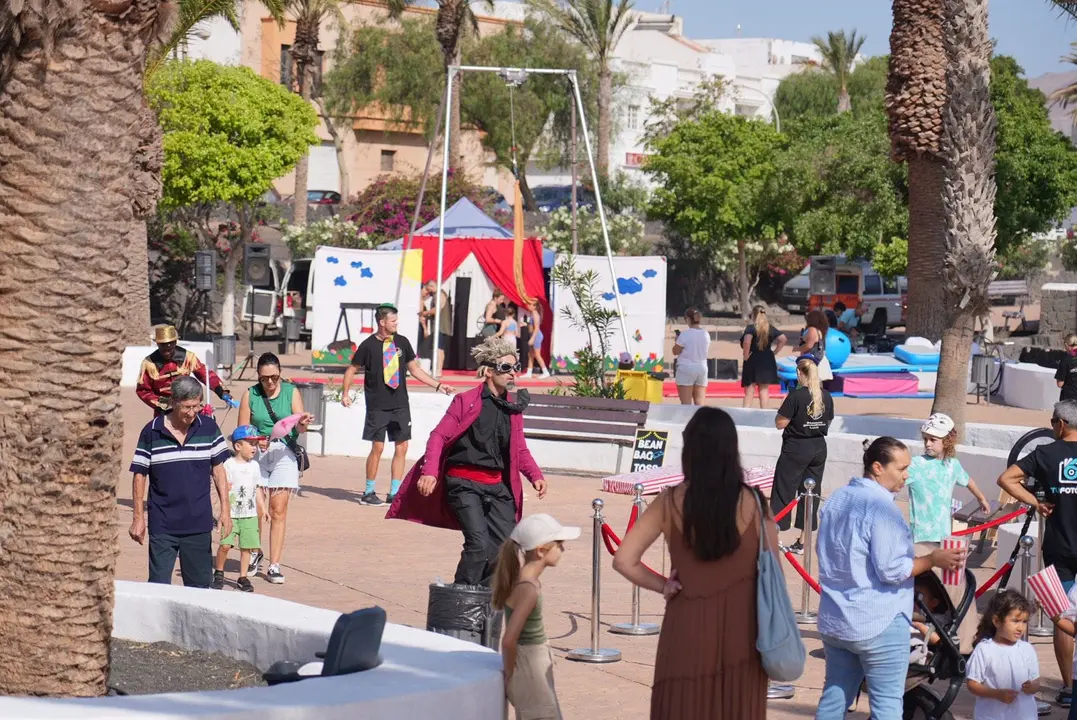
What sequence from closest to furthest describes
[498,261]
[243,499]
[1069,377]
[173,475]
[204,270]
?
1. [173,475]
2. [243,499]
3. [1069,377]
4. [498,261]
5. [204,270]

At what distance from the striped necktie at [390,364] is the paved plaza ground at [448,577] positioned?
1.19 m

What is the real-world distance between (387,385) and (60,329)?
8.38 meters

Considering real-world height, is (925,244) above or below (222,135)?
below

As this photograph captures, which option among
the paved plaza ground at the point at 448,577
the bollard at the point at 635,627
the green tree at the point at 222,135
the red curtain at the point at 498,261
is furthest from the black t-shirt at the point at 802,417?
the green tree at the point at 222,135

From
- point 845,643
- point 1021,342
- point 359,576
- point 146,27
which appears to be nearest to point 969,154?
point 359,576

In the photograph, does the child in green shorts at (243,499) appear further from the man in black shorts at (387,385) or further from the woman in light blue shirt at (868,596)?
the woman in light blue shirt at (868,596)

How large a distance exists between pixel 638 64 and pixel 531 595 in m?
66.7

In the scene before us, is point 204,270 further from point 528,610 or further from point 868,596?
point 868,596

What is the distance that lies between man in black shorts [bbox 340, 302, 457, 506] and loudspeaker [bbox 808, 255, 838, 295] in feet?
89.1

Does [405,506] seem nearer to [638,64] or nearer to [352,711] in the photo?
[352,711]

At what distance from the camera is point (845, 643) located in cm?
612

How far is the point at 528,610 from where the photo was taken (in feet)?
19.0

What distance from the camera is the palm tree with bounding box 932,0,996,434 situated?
1516cm

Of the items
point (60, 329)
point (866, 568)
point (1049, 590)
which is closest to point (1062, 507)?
point (1049, 590)
